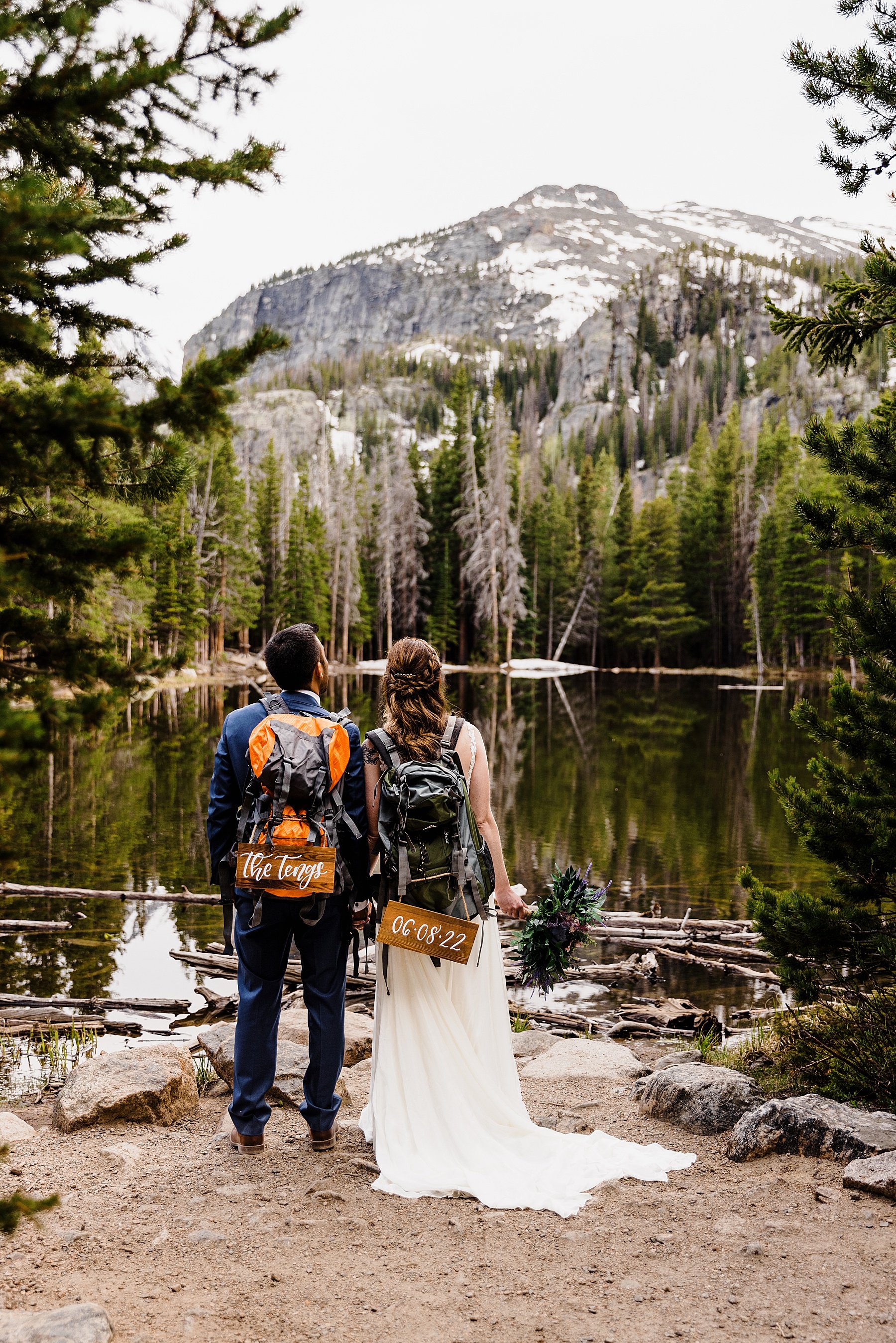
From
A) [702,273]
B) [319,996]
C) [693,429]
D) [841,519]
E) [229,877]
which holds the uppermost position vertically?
[702,273]

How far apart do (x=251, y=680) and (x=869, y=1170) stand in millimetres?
43300

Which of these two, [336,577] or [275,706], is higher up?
[336,577]

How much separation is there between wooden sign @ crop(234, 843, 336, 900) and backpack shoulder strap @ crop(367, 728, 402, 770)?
1.52ft

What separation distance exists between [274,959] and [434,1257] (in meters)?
1.31

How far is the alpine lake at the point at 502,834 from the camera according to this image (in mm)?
8266

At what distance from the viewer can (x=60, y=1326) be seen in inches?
107

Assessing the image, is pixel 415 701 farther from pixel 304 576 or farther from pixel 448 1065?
pixel 304 576

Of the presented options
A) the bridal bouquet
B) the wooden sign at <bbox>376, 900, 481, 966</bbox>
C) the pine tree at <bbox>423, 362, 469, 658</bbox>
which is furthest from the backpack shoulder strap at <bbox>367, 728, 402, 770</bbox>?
the pine tree at <bbox>423, 362, 469, 658</bbox>

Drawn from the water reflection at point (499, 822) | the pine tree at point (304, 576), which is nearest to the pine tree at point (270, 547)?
the pine tree at point (304, 576)

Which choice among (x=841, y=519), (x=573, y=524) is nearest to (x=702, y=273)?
(x=573, y=524)

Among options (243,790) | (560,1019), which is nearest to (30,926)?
(560,1019)

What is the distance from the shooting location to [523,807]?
52.8 ft

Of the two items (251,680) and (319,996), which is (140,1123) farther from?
(251,680)

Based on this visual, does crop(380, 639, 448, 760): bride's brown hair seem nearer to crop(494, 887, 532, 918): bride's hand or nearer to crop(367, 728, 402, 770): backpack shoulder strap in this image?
crop(367, 728, 402, 770): backpack shoulder strap
